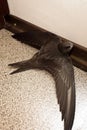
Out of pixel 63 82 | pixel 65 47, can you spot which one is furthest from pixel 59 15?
pixel 63 82

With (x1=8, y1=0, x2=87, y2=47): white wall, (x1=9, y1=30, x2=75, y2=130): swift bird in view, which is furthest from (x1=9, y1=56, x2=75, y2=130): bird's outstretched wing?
(x1=8, y1=0, x2=87, y2=47): white wall

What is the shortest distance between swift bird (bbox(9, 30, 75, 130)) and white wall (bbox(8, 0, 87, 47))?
0.16 ft

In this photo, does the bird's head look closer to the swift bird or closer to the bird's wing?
the swift bird

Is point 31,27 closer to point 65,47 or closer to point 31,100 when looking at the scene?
point 65,47

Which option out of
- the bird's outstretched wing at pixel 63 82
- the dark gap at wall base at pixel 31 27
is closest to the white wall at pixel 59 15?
the dark gap at wall base at pixel 31 27

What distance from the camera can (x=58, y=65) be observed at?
41.8 inches

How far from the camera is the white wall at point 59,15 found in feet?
3.45

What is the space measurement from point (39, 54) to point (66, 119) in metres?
0.37

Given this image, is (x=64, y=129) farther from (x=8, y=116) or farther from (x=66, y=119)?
(x=8, y=116)

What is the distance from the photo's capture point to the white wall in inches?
41.4

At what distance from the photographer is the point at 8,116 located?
953 millimetres

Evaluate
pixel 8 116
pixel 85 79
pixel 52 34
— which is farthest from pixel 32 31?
pixel 8 116

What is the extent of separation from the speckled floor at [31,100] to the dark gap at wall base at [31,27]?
43 millimetres

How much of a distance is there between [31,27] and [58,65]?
347mm
